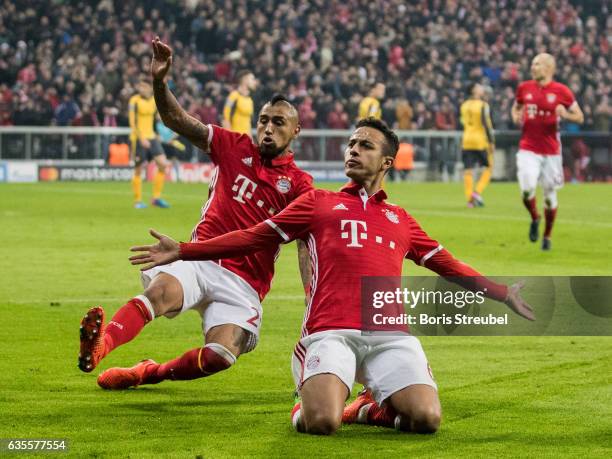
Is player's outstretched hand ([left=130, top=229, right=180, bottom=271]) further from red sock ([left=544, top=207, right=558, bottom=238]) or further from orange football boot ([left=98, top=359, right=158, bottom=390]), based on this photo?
red sock ([left=544, top=207, right=558, bottom=238])

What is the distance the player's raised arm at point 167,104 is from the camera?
24.0 ft

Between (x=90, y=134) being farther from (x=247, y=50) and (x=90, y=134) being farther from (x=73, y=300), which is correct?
(x=73, y=300)

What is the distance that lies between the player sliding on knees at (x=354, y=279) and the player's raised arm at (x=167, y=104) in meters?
1.18

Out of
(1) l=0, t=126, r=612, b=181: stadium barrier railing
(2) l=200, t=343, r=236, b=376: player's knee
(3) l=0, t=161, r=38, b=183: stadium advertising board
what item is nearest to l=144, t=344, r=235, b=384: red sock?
(2) l=200, t=343, r=236, b=376: player's knee

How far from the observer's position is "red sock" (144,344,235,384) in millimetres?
7148

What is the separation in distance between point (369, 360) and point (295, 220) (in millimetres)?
815

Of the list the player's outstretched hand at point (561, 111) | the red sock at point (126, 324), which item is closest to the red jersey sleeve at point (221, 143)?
the red sock at point (126, 324)

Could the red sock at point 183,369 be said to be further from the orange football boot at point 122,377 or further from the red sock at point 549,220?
the red sock at point 549,220

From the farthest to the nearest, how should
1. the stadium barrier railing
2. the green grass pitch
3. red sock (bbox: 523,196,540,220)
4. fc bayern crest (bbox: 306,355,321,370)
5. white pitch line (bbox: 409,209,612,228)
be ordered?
the stadium barrier railing, white pitch line (bbox: 409,209,612,228), red sock (bbox: 523,196,540,220), fc bayern crest (bbox: 306,355,321,370), the green grass pitch

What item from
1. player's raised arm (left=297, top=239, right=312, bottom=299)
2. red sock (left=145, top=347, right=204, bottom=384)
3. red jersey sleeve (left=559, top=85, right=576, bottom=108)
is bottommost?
red sock (left=145, top=347, right=204, bottom=384)

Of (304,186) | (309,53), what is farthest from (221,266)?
(309,53)

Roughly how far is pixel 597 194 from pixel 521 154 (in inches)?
Answer: 467

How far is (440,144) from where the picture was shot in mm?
34438

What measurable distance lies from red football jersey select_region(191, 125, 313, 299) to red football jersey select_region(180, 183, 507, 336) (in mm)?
978
